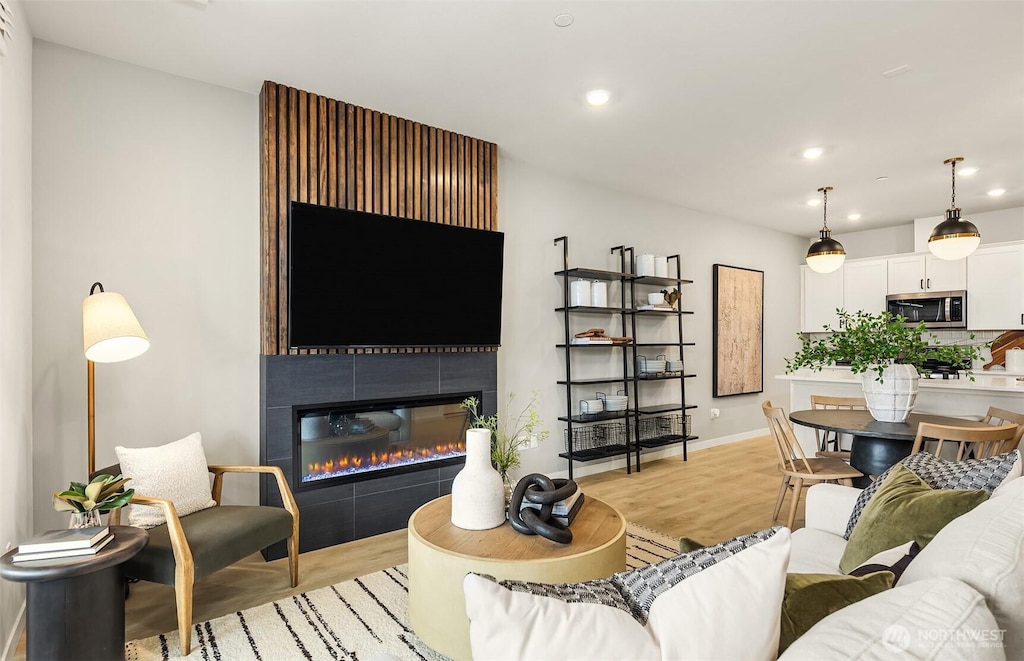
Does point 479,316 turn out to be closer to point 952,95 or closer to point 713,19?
point 713,19

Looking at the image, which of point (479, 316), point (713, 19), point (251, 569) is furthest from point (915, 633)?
point (479, 316)

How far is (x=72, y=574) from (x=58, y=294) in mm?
1623

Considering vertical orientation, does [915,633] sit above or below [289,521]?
above

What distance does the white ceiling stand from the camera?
2555mm

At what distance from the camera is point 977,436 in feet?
9.46

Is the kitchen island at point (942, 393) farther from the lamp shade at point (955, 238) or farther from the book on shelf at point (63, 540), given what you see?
the book on shelf at point (63, 540)

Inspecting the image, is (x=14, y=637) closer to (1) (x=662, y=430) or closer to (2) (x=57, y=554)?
(2) (x=57, y=554)

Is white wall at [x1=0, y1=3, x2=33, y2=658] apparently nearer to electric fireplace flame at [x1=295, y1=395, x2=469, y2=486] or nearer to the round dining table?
electric fireplace flame at [x1=295, y1=395, x2=469, y2=486]

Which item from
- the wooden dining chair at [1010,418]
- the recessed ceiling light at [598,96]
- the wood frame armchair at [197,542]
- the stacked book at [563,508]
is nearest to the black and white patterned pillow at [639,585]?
the stacked book at [563,508]

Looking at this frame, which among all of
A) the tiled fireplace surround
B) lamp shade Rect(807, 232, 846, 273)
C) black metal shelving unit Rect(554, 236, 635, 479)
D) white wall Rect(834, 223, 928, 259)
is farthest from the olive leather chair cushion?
white wall Rect(834, 223, 928, 259)

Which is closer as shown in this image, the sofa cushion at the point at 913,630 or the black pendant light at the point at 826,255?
the sofa cushion at the point at 913,630

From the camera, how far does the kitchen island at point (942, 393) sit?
13.0 feet

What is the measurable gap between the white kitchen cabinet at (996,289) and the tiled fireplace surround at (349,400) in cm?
580

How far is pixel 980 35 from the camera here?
272 centimetres
